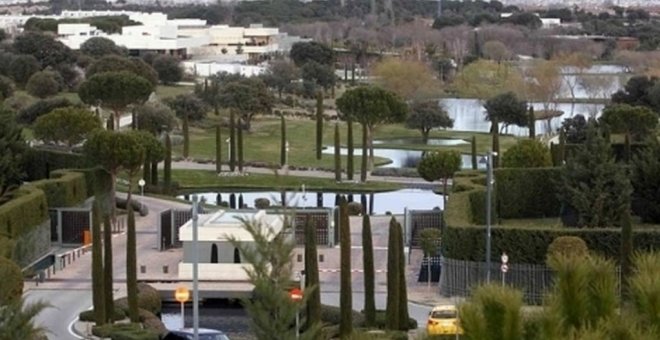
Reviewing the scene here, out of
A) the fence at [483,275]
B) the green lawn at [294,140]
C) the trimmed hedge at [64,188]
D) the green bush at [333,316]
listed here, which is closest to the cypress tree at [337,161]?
the green lawn at [294,140]

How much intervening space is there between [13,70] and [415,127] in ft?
81.7

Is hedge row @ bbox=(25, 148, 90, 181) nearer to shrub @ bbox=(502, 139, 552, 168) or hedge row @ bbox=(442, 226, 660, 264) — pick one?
shrub @ bbox=(502, 139, 552, 168)

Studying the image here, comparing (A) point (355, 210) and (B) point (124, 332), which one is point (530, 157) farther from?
(B) point (124, 332)

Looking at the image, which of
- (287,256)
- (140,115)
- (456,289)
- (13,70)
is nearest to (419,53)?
(13,70)

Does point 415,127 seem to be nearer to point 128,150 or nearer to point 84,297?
point 128,150

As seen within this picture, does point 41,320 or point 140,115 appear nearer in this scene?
point 41,320

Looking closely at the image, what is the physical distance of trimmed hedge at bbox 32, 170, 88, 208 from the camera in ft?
135

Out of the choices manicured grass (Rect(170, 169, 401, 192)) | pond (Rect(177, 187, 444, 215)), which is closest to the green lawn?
manicured grass (Rect(170, 169, 401, 192))

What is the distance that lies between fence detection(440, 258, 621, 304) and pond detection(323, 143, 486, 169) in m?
28.8

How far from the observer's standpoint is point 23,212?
3597cm

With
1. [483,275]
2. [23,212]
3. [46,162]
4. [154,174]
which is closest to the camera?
[483,275]

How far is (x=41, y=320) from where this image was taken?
1161 inches

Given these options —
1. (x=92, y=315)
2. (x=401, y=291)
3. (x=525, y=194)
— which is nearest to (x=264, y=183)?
(x=525, y=194)

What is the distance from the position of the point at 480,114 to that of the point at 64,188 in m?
53.0
